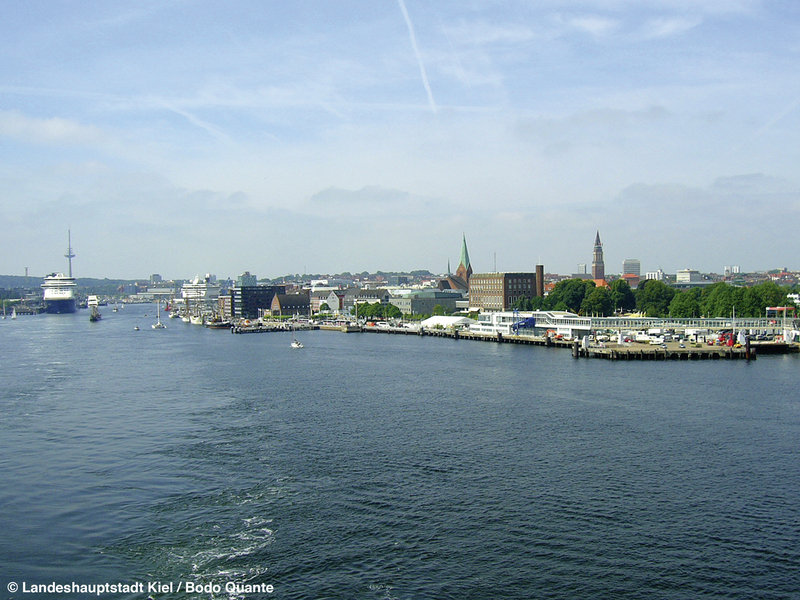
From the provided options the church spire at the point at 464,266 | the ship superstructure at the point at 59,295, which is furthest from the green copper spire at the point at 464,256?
the ship superstructure at the point at 59,295

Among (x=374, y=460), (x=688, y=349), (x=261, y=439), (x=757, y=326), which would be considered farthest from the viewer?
(x=757, y=326)

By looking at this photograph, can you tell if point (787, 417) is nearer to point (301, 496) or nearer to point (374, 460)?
point (374, 460)

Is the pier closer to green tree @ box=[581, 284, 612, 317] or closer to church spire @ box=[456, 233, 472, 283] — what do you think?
green tree @ box=[581, 284, 612, 317]

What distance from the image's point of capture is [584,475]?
17453 mm

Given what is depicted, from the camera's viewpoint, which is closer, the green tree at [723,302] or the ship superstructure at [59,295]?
the green tree at [723,302]

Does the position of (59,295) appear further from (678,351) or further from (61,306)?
(678,351)

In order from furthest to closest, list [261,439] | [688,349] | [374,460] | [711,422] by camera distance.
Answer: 1. [688,349]
2. [711,422]
3. [261,439]
4. [374,460]

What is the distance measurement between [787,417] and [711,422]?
2.82m

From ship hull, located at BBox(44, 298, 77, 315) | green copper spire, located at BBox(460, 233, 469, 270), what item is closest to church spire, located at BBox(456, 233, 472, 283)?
green copper spire, located at BBox(460, 233, 469, 270)

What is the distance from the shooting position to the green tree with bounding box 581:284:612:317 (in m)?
70.4

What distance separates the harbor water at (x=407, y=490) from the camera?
40.6 ft

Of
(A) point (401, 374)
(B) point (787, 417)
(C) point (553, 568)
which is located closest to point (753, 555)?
(C) point (553, 568)

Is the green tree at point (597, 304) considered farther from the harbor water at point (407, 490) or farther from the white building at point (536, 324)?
the harbor water at point (407, 490)

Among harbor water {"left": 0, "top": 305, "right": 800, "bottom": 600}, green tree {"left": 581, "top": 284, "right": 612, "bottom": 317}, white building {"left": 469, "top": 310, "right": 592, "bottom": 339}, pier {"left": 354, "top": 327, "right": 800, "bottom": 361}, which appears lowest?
harbor water {"left": 0, "top": 305, "right": 800, "bottom": 600}
